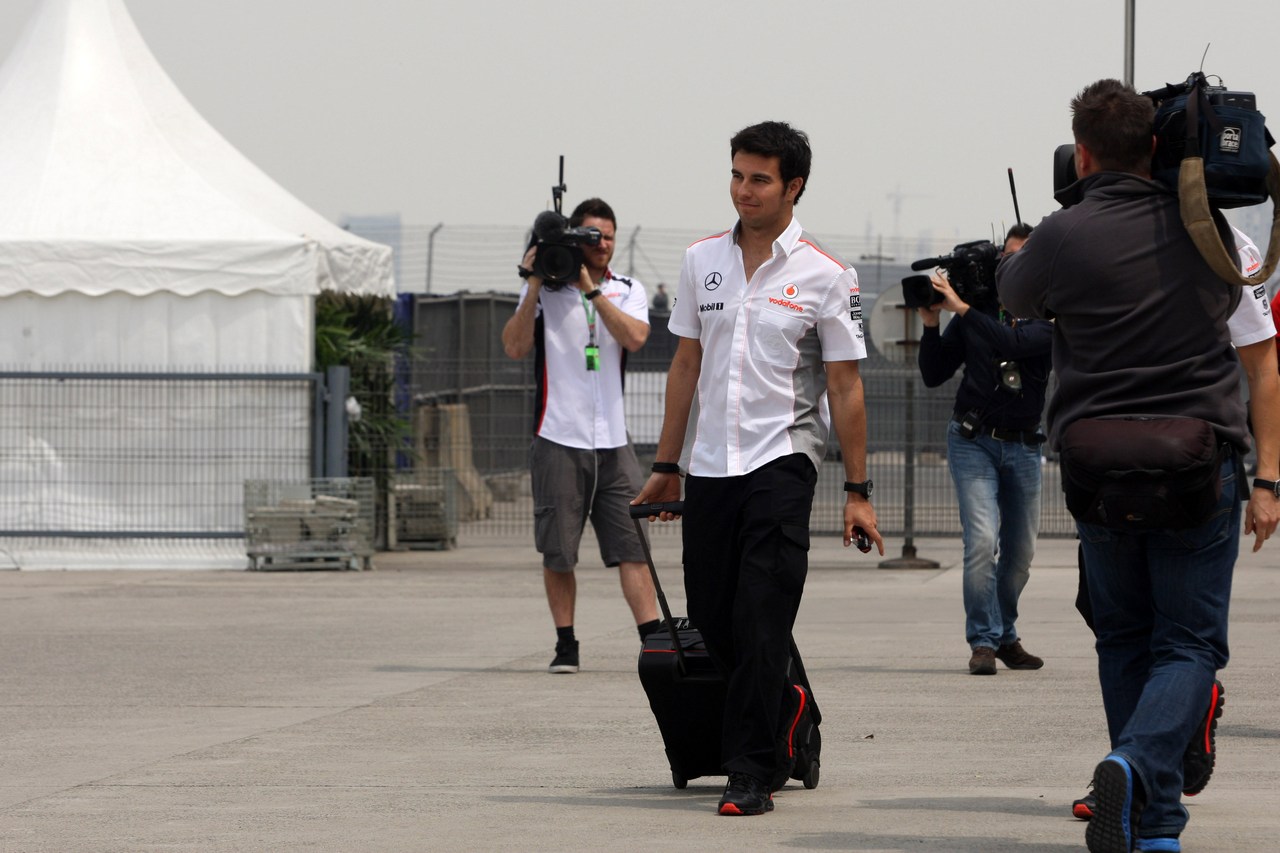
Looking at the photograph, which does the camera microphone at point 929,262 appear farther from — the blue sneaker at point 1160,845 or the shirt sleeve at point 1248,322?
the blue sneaker at point 1160,845

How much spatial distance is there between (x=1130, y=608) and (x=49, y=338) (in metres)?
11.1

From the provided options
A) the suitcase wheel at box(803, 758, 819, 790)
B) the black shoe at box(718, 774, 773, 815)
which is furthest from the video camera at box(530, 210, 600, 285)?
the black shoe at box(718, 774, 773, 815)

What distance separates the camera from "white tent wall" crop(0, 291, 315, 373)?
14195 millimetres

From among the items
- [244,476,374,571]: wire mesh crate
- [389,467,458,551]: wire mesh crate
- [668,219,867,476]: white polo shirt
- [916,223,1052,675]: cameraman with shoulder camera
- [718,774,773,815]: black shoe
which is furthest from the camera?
[389,467,458,551]: wire mesh crate

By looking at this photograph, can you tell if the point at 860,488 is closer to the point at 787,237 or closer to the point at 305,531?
the point at 787,237

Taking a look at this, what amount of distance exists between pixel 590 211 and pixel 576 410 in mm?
899

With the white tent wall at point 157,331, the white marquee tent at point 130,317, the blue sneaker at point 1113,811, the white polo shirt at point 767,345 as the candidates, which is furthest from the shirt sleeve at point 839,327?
the white tent wall at point 157,331

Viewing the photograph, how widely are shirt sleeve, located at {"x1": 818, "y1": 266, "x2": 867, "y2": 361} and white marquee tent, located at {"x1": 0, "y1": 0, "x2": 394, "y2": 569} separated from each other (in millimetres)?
9035

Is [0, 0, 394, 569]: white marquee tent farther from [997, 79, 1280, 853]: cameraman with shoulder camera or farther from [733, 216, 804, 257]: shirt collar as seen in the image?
[997, 79, 1280, 853]: cameraman with shoulder camera

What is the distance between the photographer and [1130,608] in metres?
4.68

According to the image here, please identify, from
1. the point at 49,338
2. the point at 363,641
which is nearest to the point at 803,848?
the point at 363,641

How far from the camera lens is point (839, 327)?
552 centimetres

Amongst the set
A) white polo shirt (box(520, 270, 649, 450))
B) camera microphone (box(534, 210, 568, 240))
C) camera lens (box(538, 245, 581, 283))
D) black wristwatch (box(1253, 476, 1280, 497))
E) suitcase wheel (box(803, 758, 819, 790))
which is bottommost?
suitcase wheel (box(803, 758, 819, 790))

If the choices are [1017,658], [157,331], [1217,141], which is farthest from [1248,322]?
[157,331]
